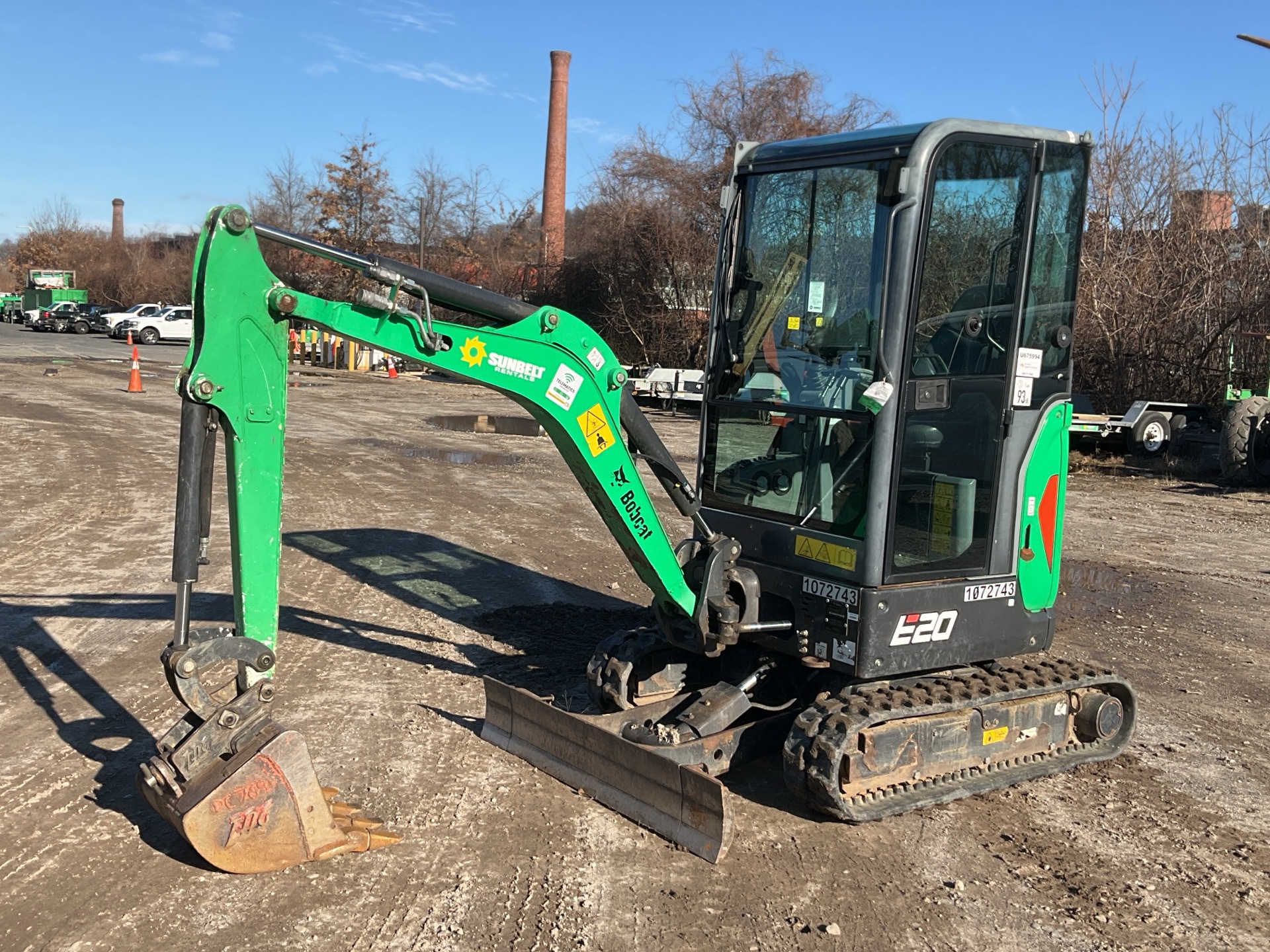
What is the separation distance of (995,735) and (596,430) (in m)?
2.43

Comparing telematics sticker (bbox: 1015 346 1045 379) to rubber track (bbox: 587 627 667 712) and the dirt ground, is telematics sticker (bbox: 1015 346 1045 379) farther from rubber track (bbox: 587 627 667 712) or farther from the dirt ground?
rubber track (bbox: 587 627 667 712)

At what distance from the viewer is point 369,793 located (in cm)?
528

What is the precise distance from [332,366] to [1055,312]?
102ft

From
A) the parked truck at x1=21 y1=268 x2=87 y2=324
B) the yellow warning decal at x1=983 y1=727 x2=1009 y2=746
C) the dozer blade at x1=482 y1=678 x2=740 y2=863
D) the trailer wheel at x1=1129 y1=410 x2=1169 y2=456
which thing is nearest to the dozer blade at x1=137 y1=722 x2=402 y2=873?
the dozer blade at x1=482 y1=678 x2=740 y2=863

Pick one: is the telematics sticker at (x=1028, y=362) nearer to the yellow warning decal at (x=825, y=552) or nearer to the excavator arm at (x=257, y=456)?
the yellow warning decal at (x=825, y=552)

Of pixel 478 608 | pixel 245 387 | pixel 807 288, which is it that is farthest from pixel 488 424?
pixel 245 387

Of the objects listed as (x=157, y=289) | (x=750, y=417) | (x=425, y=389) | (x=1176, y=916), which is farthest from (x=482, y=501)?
(x=157, y=289)

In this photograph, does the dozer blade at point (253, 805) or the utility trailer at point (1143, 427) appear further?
the utility trailer at point (1143, 427)

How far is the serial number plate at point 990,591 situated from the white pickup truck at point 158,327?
44048 mm

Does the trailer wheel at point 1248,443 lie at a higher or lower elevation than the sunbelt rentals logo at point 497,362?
lower

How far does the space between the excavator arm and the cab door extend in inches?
60.5

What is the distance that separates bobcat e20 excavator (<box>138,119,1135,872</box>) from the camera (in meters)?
4.42

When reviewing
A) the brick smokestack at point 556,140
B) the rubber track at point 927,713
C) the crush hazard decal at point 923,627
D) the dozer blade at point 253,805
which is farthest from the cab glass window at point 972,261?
the brick smokestack at point 556,140

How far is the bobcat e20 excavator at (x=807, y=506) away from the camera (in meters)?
4.42
